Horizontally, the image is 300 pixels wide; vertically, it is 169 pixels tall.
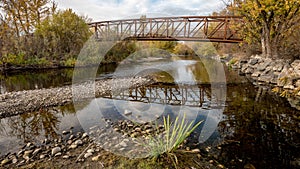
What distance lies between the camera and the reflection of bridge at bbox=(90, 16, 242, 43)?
15352mm

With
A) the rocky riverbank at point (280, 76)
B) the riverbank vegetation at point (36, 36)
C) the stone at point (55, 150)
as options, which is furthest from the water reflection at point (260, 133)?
the riverbank vegetation at point (36, 36)

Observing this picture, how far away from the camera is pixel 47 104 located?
656 centimetres

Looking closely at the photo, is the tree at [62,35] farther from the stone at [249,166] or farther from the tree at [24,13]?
the stone at [249,166]

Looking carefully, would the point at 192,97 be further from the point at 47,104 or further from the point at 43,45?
the point at 43,45

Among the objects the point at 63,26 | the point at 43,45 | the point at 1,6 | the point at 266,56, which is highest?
the point at 1,6

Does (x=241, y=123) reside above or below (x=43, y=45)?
below

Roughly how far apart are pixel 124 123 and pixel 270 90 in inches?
284

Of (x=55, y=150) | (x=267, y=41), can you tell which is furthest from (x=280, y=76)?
(x=55, y=150)

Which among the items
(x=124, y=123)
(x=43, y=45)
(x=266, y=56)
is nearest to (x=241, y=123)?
(x=124, y=123)

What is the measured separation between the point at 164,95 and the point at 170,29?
13.4 meters

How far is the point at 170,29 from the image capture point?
19562 mm

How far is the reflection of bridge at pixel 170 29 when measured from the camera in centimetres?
1535

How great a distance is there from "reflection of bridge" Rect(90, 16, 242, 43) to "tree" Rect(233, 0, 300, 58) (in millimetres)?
1626

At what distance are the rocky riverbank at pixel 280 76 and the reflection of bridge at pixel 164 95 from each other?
314cm
